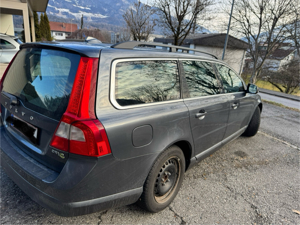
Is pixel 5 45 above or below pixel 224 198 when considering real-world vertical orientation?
above

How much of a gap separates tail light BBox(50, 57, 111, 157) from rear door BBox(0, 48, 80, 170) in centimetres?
7

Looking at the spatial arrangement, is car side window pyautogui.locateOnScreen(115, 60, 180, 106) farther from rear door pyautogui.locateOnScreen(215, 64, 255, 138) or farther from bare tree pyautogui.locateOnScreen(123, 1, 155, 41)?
bare tree pyautogui.locateOnScreen(123, 1, 155, 41)

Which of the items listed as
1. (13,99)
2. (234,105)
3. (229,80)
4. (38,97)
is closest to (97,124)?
(38,97)

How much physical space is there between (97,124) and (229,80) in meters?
2.62

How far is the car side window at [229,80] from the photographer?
10.7ft

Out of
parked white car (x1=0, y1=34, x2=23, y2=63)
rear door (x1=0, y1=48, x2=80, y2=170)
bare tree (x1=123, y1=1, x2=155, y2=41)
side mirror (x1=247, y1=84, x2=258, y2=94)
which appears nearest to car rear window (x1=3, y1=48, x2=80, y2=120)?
rear door (x1=0, y1=48, x2=80, y2=170)

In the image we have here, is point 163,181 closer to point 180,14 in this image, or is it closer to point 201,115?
point 201,115

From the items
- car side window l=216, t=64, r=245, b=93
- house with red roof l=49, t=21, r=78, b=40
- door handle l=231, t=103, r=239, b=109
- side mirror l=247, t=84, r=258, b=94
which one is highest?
house with red roof l=49, t=21, r=78, b=40

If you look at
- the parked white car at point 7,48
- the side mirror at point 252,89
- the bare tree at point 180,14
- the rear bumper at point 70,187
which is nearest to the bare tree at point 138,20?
the bare tree at point 180,14

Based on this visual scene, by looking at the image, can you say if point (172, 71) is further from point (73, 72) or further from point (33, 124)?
point (33, 124)

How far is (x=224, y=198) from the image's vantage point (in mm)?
2662

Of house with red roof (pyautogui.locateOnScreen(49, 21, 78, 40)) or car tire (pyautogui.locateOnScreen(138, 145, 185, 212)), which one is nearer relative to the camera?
car tire (pyautogui.locateOnScreen(138, 145, 185, 212))

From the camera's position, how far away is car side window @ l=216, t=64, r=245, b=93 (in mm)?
3265

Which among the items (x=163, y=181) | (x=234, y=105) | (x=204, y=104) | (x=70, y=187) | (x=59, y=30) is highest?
(x=59, y=30)
